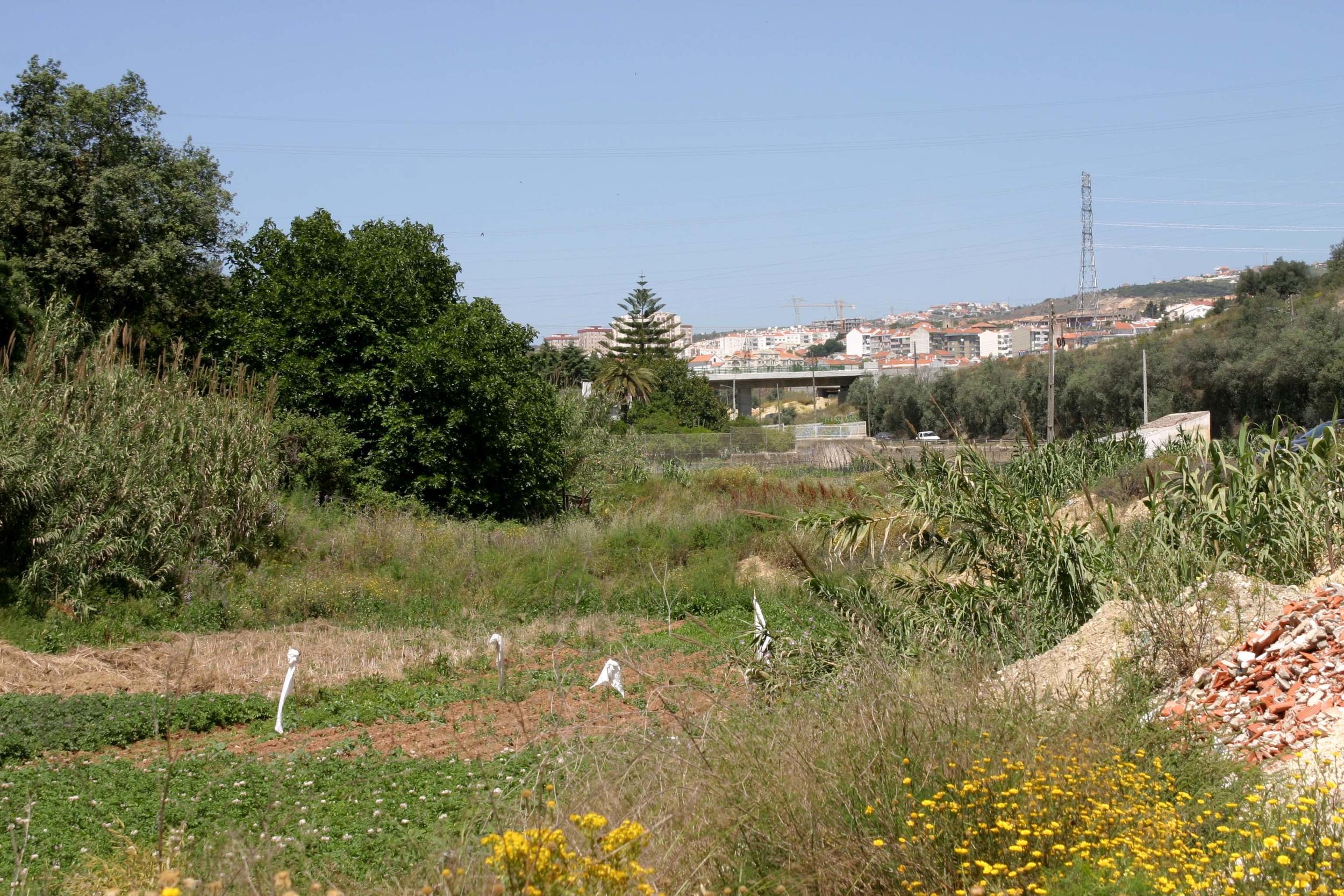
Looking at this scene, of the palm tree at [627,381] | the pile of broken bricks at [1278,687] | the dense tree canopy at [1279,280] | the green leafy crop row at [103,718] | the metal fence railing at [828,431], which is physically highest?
the dense tree canopy at [1279,280]

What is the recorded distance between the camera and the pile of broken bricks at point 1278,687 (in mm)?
Answer: 6109

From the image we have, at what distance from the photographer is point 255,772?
7.88 meters

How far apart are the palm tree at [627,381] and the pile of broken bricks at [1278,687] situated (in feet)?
190

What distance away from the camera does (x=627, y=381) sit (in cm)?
A: 6681

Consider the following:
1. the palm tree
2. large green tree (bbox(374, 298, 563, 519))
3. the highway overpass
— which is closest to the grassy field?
large green tree (bbox(374, 298, 563, 519))

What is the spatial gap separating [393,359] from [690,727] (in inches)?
758

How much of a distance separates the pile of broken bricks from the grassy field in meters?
0.37

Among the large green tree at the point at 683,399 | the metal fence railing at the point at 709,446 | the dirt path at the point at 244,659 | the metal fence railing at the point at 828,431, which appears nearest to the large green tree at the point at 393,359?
the dirt path at the point at 244,659

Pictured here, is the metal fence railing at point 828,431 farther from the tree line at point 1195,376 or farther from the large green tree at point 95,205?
the large green tree at point 95,205

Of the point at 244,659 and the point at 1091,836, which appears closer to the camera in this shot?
the point at 1091,836

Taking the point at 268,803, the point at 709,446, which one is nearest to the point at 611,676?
the point at 268,803

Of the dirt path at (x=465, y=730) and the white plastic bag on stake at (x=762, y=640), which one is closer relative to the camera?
the white plastic bag on stake at (x=762, y=640)

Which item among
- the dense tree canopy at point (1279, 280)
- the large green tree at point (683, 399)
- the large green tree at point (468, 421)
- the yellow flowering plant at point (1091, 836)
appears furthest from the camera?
the large green tree at point (683, 399)

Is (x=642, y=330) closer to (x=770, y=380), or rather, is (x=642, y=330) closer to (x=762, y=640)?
(x=770, y=380)
